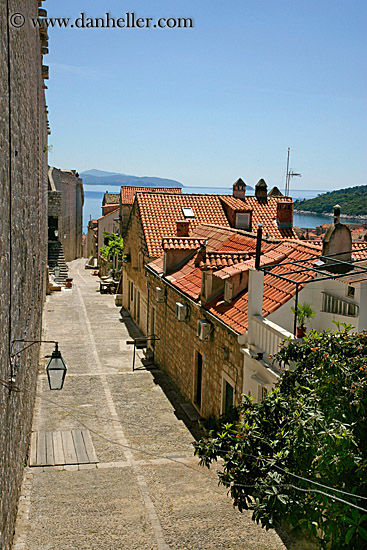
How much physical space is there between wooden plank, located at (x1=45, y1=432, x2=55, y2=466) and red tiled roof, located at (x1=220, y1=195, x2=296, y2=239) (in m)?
13.7

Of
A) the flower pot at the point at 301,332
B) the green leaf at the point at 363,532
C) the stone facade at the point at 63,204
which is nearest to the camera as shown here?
the green leaf at the point at 363,532

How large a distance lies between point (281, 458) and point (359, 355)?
1.29 metres

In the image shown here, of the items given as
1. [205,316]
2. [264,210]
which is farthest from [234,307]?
[264,210]

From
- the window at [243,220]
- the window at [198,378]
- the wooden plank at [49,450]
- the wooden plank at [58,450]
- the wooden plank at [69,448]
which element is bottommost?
the wooden plank at [69,448]

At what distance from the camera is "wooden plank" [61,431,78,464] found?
11.2m

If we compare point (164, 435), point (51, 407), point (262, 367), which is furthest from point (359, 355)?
point (51, 407)

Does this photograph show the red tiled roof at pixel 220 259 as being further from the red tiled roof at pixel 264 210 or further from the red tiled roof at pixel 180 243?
the red tiled roof at pixel 264 210

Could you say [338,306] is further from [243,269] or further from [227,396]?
[227,396]

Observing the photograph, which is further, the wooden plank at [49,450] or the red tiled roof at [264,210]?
the red tiled roof at [264,210]

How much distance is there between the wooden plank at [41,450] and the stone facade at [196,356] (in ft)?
12.2

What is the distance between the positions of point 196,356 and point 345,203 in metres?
44.2

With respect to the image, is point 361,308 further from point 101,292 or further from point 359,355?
point 101,292

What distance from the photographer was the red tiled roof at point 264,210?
78.4 ft

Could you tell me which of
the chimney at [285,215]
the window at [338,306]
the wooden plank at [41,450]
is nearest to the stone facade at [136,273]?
the chimney at [285,215]
